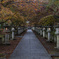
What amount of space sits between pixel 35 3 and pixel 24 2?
1.05 m

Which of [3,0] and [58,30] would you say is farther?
[3,0]

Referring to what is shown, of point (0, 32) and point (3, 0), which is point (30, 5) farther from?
point (0, 32)

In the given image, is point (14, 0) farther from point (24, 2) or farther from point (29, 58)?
point (29, 58)

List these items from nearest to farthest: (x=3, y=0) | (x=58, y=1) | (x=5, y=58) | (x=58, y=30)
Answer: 1. (x=5, y=58)
2. (x=58, y=30)
3. (x=3, y=0)
4. (x=58, y=1)

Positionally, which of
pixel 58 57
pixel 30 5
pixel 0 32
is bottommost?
pixel 58 57

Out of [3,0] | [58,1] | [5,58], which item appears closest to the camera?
[5,58]

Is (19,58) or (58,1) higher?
(58,1)

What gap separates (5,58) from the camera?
6.50 m

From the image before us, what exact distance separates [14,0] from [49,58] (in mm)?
6021

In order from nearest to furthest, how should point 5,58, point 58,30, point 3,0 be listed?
point 5,58, point 58,30, point 3,0

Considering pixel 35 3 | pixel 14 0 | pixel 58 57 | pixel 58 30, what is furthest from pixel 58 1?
pixel 58 57

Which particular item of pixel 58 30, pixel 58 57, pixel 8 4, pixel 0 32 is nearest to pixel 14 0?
pixel 8 4

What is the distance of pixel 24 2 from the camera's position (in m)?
10.4

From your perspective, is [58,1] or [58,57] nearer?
[58,57]
